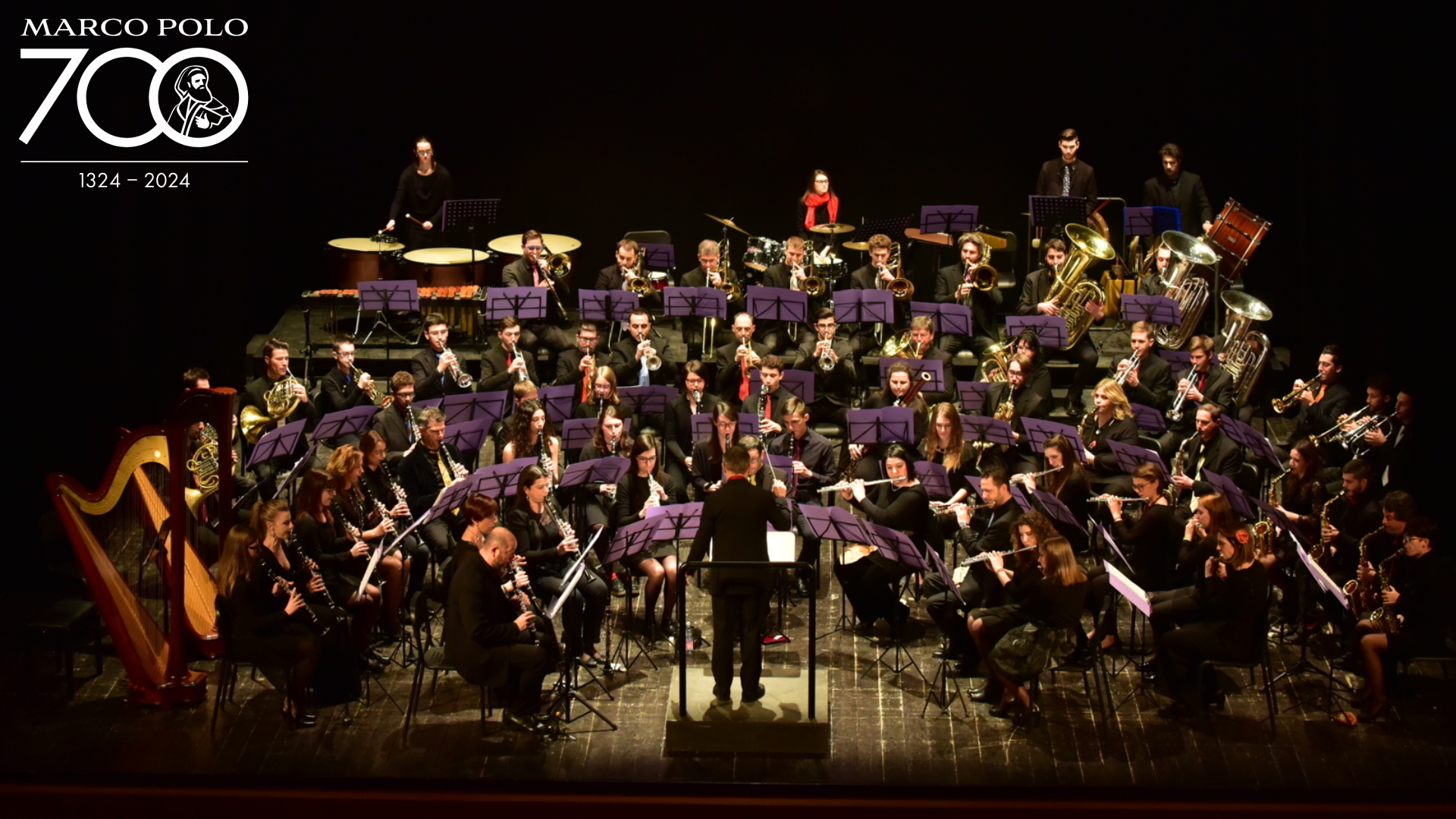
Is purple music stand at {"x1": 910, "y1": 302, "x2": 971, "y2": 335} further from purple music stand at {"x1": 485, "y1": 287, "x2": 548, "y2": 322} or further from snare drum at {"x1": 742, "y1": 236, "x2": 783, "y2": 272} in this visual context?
purple music stand at {"x1": 485, "y1": 287, "x2": 548, "y2": 322}

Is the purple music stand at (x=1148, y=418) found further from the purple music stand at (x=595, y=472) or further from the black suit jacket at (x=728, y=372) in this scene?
the purple music stand at (x=595, y=472)

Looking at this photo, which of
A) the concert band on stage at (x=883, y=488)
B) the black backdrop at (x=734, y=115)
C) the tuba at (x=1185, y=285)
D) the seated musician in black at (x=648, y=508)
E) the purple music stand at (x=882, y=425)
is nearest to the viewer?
the concert band on stage at (x=883, y=488)

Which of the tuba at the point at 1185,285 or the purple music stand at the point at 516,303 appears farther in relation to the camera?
the tuba at the point at 1185,285

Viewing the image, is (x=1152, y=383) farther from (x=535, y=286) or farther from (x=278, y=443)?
(x=278, y=443)

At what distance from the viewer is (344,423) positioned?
854 centimetres

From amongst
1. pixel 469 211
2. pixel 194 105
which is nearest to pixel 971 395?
pixel 469 211

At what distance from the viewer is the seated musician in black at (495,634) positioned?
677 centimetres

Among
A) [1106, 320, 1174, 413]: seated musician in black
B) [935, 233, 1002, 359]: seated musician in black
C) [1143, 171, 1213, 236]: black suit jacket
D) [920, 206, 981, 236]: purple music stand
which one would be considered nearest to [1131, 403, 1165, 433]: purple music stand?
[1106, 320, 1174, 413]: seated musician in black

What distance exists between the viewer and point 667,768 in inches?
268

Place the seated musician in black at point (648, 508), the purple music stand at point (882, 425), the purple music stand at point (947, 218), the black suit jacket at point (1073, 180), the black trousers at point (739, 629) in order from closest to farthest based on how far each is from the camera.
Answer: the black trousers at point (739, 629)
the seated musician in black at point (648, 508)
the purple music stand at point (882, 425)
the purple music stand at point (947, 218)
the black suit jacket at point (1073, 180)

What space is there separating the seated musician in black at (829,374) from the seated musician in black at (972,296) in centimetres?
92

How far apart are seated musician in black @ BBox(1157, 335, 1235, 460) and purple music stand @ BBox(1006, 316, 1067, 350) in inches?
32.7

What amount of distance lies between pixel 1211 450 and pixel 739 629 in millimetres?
3560

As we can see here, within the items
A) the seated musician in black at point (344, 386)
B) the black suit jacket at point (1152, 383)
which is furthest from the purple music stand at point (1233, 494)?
the seated musician in black at point (344, 386)
